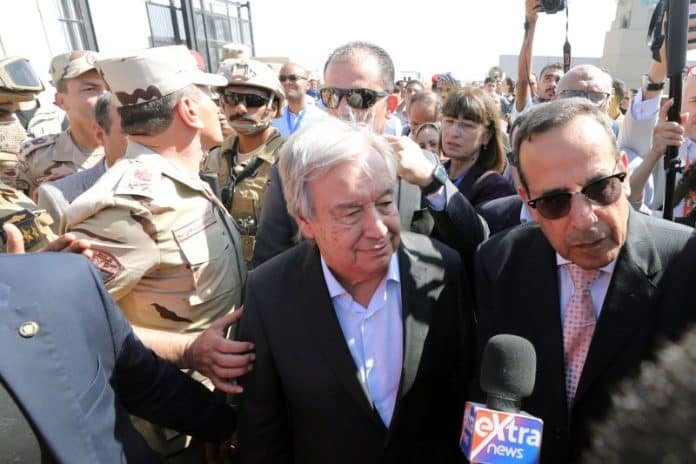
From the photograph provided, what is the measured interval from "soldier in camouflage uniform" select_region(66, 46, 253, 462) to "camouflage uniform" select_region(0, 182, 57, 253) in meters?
0.17

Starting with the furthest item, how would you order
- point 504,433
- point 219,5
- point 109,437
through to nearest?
point 219,5 → point 109,437 → point 504,433

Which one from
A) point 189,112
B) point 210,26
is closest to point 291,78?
point 189,112

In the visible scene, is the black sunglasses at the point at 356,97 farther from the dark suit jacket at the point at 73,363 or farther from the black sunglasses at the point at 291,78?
the black sunglasses at the point at 291,78

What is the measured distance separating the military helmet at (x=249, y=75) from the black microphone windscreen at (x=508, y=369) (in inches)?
116

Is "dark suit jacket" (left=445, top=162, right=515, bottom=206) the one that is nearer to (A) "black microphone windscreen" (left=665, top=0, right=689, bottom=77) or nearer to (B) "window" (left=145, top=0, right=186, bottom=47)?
(A) "black microphone windscreen" (left=665, top=0, right=689, bottom=77)

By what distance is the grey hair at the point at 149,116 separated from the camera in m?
2.11

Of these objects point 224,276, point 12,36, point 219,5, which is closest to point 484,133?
point 224,276

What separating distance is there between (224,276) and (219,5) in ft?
47.7

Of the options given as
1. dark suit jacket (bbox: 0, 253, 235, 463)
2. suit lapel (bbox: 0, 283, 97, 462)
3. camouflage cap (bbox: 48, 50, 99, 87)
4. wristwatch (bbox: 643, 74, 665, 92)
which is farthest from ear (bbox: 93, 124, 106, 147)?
wristwatch (bbox: 643, 74, 665, 92)

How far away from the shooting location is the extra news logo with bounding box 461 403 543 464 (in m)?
0.90

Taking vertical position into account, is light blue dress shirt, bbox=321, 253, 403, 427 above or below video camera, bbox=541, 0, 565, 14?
below

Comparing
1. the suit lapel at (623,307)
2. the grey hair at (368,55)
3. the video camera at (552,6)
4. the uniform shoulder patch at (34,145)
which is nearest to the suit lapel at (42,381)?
the suit lapel at (623,307)

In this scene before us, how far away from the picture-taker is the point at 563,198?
1.50 m

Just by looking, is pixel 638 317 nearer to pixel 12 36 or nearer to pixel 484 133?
pixel 484 133
